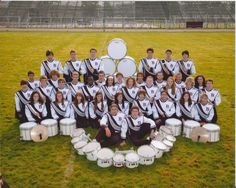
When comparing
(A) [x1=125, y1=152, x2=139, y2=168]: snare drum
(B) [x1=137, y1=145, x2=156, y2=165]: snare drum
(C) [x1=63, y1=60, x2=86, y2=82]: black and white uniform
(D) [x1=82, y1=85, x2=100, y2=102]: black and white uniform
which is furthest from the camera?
(C) [x1=63, y1=60, x2=86, y2=82]: black and white uniform

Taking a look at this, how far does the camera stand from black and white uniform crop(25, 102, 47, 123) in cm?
828

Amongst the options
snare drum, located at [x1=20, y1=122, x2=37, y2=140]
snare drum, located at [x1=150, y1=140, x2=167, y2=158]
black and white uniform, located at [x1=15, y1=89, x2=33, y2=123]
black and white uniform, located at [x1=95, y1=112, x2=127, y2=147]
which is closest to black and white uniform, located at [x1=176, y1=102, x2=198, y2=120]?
snare drum, located at [x1=150, y1=140, x2=167, y2=158]

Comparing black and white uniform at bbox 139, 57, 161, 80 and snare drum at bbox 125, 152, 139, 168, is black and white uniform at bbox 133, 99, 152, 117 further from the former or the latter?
black and white uniform at bbox 139, 57, 161, 80

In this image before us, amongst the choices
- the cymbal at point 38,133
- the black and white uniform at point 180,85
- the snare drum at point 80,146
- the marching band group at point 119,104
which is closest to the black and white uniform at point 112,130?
the marching band group at point 119,104

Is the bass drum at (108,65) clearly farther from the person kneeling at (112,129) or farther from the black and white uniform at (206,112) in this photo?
the black and white uniform at (206,112)

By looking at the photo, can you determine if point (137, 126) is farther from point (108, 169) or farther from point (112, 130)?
point (108, 169)

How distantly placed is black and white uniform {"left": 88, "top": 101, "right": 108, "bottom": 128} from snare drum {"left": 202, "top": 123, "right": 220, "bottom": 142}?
267 cm

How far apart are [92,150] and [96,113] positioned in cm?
182

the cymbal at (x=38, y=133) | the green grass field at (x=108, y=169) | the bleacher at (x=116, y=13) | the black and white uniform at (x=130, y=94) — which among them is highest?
the bleacher at (x=116, y=13)

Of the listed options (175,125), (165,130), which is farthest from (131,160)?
(175,125)

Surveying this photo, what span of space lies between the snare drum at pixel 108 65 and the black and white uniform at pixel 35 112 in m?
3.33

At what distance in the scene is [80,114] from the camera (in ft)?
28.0

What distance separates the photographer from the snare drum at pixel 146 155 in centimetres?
663

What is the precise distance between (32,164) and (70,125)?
1560 millimetres
